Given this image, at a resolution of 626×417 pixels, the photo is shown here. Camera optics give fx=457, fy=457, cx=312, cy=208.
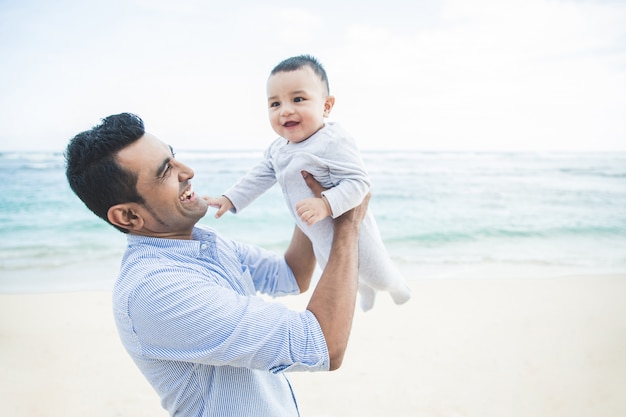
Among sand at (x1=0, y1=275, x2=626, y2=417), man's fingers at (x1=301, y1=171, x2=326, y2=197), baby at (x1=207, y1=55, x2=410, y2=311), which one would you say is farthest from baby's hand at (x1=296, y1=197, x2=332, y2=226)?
sand at (x1=0, y1=275, x2=626, y2=417)

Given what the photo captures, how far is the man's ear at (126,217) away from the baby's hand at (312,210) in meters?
0.59

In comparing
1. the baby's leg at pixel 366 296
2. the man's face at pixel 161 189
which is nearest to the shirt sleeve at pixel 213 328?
the man's face at pixel 161 189

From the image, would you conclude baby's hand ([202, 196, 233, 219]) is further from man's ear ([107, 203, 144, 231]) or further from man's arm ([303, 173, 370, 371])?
man's arm ([303, 173, 370, 371])

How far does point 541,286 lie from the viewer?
6488mm

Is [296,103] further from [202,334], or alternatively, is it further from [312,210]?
[202,334]

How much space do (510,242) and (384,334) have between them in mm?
5962

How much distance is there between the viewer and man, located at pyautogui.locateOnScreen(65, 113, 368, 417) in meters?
1.32

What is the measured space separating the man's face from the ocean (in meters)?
5.90

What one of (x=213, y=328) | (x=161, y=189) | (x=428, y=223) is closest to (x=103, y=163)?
(x=161, y=189)

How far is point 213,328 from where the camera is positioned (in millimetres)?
1304

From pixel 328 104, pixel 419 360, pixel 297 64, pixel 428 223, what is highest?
pixel 297 64

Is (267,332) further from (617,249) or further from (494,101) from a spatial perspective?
(494,101)

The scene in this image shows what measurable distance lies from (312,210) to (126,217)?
68 centimetres

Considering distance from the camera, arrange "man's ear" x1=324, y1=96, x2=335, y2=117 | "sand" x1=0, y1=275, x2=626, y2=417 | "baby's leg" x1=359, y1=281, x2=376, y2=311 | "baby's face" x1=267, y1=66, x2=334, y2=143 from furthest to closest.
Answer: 1. "sand" x1=0, y1=275, x2=626, y2=417
2. "baby's leg" x1=359, y1=281, x2=376, y2=311
3. "man's ear" x1=324, y1=96, x2=335, y2=117
4. "baby's face" x1=267, y1=66, x2=334, y2=143
